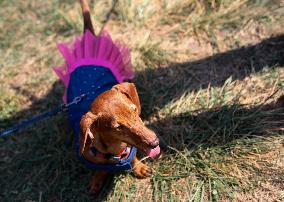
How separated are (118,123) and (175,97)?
135cm

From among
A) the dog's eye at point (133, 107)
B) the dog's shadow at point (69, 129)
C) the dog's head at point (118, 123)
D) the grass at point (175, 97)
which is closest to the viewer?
the dog's head at point (118, 123)

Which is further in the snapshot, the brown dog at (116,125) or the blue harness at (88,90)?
the blue harness at (88,90)

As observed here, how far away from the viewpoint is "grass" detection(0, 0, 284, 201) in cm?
316

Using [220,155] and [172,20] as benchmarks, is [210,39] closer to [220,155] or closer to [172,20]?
[172,20]

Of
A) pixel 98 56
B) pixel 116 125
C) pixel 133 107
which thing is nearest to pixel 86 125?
pixel 116 125

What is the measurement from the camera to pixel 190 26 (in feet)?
14.2

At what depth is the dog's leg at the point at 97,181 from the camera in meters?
3.24

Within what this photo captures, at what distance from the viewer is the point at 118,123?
8.04ft

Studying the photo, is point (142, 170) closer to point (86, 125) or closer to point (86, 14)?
point (86, 125)

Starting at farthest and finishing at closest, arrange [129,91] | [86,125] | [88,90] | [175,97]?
[175,97], [88,90], [129,91], [86,125]

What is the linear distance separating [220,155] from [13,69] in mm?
2367

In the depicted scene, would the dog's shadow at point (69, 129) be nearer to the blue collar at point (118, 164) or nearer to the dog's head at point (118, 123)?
the blue collar at point (118, 164)

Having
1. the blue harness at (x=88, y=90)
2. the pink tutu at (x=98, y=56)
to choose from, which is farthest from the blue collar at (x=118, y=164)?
the pink tutu at (x=98, y=56)

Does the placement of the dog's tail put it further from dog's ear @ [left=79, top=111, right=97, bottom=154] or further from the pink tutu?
dog's ear @ [left=79, top=111, right=97, bottom=154]
